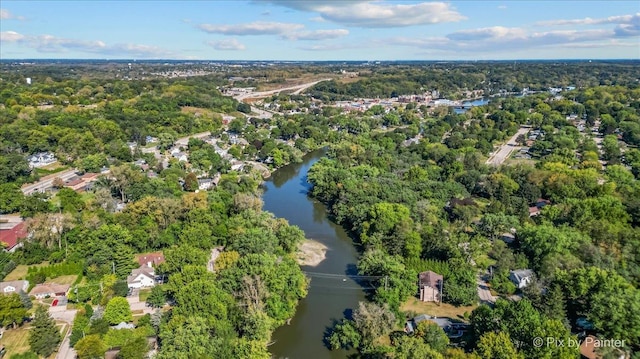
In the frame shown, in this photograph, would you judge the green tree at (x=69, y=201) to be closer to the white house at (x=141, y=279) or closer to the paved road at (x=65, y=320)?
the white house at (x=141, y=279)

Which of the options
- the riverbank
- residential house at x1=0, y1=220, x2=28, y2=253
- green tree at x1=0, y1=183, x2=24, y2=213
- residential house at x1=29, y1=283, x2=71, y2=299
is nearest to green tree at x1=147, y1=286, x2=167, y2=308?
residential house at x1=29, y1=283, x2=71, y2=299

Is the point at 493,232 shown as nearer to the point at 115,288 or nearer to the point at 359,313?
the point at 359,313

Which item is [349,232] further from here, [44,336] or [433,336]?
[44,336]

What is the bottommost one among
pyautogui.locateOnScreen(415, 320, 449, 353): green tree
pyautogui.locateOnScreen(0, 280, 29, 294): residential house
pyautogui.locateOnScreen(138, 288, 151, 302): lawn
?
pyautogui.locateOnScreen(138, 288, 151, 302): lawn

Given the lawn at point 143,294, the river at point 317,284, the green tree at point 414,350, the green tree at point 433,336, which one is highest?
the green tree at point 414,350

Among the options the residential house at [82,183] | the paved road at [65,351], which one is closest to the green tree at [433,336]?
the paved road at [65,351]

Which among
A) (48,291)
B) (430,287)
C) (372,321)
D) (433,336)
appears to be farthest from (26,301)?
(430,287)

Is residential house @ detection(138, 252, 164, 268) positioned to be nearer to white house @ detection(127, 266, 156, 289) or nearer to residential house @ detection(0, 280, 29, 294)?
white house @ detection(127, 266, 156, 289)
